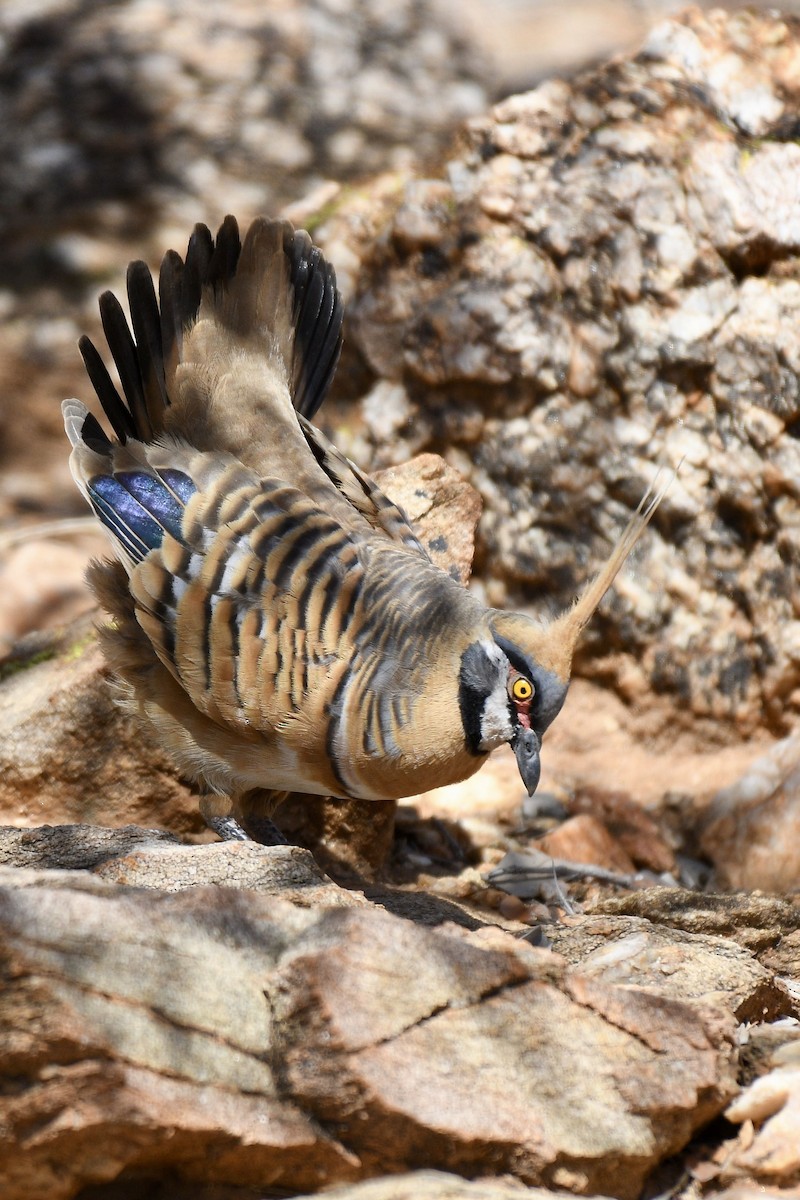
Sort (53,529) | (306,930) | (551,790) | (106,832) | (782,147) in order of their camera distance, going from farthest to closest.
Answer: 1. (53,529)
2. (782,147)
3. (551,790)
4. (106,832)
5. (306,930)

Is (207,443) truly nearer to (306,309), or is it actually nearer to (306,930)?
(306,309)

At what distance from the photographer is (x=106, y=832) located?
3.55 m

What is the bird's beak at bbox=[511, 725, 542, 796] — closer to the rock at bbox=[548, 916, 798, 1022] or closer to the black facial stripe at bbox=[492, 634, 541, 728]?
the black facial stripe at bbox=[492, 634, 541, 728]

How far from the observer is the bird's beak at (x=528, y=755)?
368 centimetres

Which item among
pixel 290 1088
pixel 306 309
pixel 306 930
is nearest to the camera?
pixel 290 1088

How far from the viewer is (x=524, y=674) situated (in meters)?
3.66

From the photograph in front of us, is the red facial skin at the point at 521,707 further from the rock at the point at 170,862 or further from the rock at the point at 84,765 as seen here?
the rock at the point at 84,765

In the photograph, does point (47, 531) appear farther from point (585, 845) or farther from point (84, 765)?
point (585, 845)

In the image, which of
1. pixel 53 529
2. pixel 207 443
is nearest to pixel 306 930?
pixel 207 443

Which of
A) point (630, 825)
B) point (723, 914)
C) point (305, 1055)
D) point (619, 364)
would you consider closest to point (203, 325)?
point (619, 364)

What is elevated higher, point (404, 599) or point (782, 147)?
point (782, 147)

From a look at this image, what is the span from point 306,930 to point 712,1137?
96cm

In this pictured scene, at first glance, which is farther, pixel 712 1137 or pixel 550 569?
pixel 550 569

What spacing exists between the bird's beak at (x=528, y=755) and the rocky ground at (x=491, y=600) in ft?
1.37
